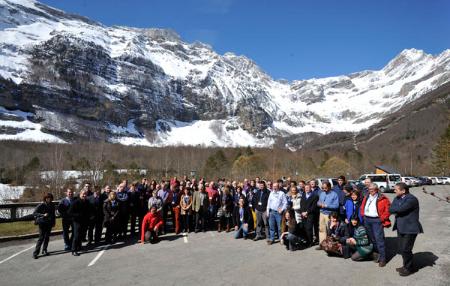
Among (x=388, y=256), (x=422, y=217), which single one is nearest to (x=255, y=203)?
(x=388, y=256)

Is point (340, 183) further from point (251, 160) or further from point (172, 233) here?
point (251, 160)

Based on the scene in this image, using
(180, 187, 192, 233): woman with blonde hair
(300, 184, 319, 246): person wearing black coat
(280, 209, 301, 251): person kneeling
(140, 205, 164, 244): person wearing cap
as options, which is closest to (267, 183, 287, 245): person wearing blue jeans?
(280, 209, 301, 251): person kneeling

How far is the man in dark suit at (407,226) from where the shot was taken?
8531 millimetres

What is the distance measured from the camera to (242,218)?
14.1 meters

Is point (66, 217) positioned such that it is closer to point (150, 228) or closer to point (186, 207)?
point (150, 228)

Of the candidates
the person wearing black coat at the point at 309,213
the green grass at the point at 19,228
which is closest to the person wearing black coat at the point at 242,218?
the person wearing black coat at the point at 309,213

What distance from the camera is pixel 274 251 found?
11414 mm

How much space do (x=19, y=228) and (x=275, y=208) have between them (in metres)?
11.4

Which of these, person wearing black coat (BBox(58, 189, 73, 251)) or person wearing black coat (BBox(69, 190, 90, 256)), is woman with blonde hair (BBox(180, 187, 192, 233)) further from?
person wearing black coat (BBox(58, 189, 73, 251))

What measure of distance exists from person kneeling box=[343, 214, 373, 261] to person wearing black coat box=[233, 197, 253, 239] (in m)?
4.21

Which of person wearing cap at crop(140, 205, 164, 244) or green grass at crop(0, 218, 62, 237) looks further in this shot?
green grass at crop(0, 218, 62, 237)

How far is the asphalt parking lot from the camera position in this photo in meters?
8.60

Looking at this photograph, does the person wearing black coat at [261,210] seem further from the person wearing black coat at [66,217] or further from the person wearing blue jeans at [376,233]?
the person wearing black coat at [66,217]

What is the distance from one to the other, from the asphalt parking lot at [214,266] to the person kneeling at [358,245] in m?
0.21
